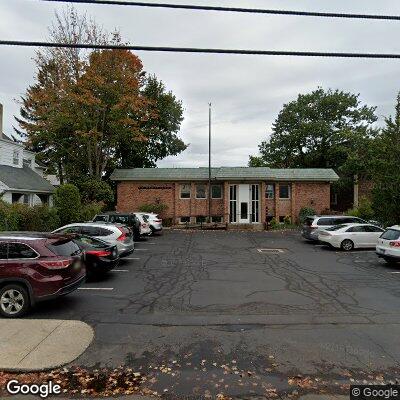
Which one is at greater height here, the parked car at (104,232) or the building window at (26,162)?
the building window at (26,162)

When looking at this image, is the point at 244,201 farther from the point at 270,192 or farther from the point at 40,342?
the point at 40,342

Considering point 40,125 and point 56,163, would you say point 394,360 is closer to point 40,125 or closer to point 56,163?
point 40,125

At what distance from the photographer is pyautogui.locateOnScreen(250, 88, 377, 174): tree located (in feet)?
151

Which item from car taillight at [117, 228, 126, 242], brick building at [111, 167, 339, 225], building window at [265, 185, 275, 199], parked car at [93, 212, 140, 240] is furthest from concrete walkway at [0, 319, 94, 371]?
building window at [265, 185, 275, 199]

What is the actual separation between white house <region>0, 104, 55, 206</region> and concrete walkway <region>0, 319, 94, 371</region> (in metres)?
19.1

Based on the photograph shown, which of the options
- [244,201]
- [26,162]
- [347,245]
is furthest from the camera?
[244,201]

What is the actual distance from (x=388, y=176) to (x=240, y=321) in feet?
56.2

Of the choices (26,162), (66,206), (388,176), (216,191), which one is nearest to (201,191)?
(216,191)

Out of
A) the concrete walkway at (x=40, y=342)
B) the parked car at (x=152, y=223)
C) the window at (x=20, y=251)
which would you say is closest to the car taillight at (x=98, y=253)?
the window at (x=20, y=251)

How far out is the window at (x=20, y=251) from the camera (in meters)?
7.93

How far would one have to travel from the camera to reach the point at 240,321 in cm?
771

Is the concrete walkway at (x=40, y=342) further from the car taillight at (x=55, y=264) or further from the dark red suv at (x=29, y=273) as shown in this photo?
the car taillight at (x=55, y=264)

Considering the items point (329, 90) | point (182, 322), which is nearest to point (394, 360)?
point (182, 322)

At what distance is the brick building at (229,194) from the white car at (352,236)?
13769mm
